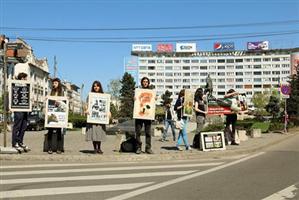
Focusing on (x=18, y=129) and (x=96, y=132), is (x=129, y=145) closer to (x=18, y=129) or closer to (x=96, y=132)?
(x=96, y=132)

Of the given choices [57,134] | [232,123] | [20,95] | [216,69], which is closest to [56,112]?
[57,134]

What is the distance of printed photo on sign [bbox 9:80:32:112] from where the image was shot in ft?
44.2

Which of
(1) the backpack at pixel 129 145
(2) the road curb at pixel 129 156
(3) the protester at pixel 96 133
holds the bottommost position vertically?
(2) the road curb at pixel 129 156

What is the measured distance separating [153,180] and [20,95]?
5.77 meters

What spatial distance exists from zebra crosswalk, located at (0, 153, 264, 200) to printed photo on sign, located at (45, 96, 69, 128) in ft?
6.44

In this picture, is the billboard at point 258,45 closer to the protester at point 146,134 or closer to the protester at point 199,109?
the protester at point 199,109

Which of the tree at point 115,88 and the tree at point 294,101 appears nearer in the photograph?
the tree at point 294,101

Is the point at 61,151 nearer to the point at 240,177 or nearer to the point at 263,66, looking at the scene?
the point at 240,177

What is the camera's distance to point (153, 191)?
8477 millimetres

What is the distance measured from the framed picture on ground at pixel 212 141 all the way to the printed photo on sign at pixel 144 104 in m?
2.16

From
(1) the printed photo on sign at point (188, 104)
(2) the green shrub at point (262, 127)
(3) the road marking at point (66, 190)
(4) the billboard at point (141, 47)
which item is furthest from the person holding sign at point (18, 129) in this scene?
(4) the billboard at point (141, 47)

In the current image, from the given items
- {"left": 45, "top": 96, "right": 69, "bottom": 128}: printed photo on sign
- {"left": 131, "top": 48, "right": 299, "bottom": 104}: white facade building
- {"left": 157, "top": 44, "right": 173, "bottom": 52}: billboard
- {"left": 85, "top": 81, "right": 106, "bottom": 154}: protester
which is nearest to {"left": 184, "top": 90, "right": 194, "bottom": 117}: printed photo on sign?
{"left": 85, "top": 81, "right": 106, "bottom": 154}: protester

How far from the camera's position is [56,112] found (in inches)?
544

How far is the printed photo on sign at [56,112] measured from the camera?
13615mm
